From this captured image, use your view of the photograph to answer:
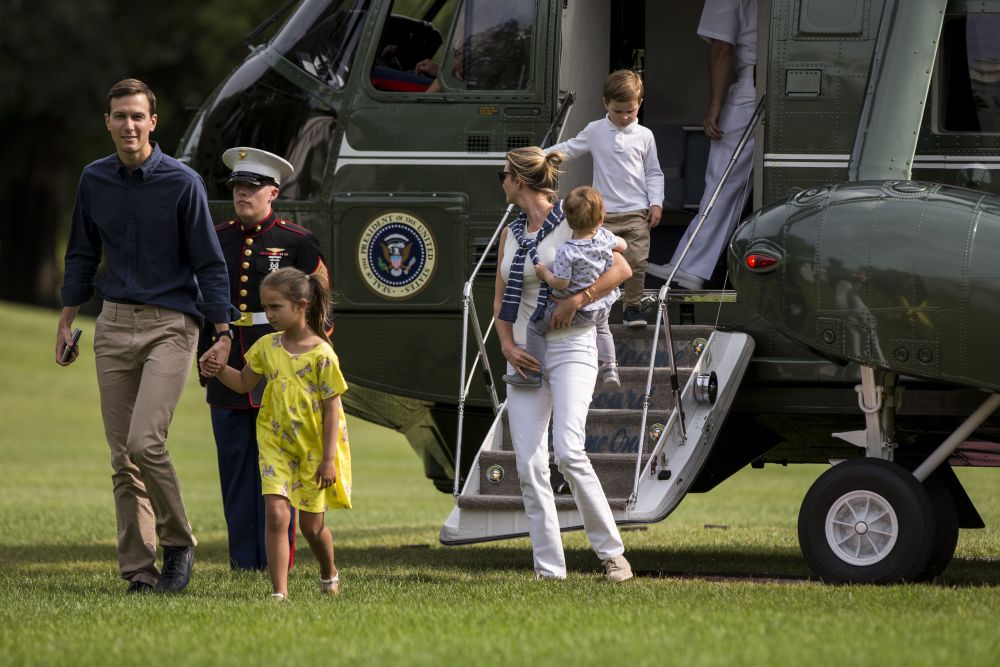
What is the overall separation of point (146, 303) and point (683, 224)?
387 centimetres

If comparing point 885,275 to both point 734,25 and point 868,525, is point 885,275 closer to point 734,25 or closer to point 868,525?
point 868,525

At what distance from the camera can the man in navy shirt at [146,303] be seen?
750 centimetres

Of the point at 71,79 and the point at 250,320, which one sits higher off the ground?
the point at 71,79

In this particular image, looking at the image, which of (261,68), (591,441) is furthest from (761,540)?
(261,68)

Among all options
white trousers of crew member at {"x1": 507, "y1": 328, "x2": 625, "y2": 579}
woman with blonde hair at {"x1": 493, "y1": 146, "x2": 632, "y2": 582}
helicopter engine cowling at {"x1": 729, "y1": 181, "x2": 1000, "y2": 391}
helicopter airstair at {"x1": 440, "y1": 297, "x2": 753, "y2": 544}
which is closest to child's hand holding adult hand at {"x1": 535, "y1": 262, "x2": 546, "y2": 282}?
woman with blonde hair at {"x1": 493, "y1": 146, "x2": 632, "y2": 582}

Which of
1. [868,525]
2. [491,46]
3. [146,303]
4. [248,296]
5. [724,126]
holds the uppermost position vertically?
[491,46]

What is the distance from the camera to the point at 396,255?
374 inches

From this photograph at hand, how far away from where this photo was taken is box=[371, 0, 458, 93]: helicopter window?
9.62 m

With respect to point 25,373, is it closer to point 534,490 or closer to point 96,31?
point 96,31

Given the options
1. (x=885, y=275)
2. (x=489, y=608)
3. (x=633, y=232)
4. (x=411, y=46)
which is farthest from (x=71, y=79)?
(x=489, y=608)

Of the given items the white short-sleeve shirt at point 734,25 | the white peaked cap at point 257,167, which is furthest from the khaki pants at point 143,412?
the white short-sleeve shirt at point 734,25

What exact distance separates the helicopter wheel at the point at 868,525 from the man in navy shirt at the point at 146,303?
9.56 feet

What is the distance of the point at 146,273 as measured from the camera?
754 cm

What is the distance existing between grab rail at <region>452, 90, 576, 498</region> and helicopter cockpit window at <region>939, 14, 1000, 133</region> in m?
2.05
